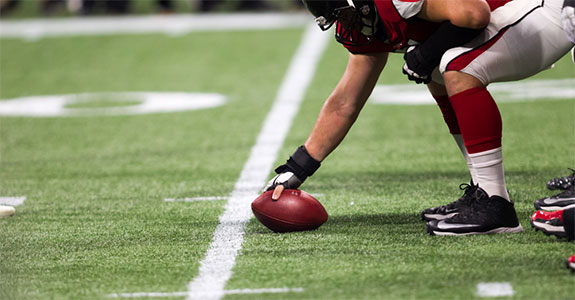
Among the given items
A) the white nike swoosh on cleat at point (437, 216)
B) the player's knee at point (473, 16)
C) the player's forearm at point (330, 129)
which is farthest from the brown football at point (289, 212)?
the player's knee at point (473, 16)

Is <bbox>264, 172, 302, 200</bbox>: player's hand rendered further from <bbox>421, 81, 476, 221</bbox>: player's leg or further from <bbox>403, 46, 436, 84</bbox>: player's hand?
<bbox>403, 46, 436, 84</bbox>: player's hand

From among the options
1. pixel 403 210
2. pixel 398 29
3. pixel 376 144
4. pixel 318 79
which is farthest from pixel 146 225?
pixel 318 79

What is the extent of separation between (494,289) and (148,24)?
506 inches

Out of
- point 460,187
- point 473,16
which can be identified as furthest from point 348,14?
point 460,187

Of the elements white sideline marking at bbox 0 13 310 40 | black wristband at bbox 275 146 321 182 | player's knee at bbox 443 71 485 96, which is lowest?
white sideline marking at bbox 0 13 310 40

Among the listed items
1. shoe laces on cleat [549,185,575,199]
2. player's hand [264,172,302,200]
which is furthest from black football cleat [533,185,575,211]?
player's hand [264,172,302,200]

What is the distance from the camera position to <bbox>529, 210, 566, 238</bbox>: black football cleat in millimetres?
3410

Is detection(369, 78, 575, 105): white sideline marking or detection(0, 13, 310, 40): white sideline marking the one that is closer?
detection(369, 78, 575, 105): white sideline marking

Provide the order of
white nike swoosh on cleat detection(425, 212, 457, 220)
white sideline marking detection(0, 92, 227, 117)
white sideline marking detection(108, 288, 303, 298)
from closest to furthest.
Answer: white sideline marking detection(108, 288, 303, 298), white nike swoosh on cleat detection(425, 212, 457, 220), white sideline marking detection(0, 92, 227, 117)

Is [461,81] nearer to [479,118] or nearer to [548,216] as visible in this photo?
[479,118]

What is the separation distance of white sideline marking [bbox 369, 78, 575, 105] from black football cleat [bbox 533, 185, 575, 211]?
3.62m

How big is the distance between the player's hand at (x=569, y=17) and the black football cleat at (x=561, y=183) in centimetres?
114

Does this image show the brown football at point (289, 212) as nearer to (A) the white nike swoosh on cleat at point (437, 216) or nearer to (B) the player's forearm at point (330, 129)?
(B) the player's forearm at point (330, 129)

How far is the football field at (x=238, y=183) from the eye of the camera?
121 inches
